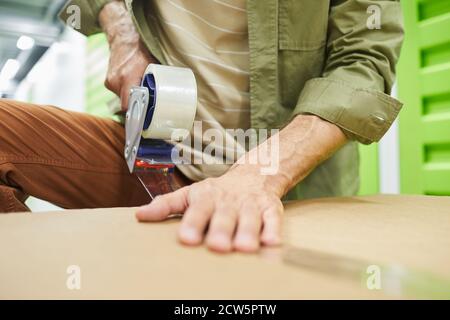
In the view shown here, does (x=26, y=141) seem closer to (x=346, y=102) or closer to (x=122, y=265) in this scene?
(x=122, y=265)

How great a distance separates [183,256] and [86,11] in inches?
37.7

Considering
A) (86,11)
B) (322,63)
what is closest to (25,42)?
(86,11)

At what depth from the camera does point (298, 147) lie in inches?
29.4

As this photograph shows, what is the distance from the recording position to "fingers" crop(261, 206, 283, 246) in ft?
1.59

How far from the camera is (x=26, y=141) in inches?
36.1

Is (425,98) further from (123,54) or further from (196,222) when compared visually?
(196,222)

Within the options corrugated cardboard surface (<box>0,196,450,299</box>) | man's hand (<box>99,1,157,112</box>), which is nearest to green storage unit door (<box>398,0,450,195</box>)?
corrugated cardboard surface (<box>0,196,450,299</box>)

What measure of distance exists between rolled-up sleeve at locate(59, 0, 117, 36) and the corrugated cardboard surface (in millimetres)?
701

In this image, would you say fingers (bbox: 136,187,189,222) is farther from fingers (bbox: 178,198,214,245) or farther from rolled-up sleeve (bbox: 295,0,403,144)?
rolled-up sleeve (bbox: 295,0,403,144)

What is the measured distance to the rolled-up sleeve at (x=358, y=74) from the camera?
79cm
